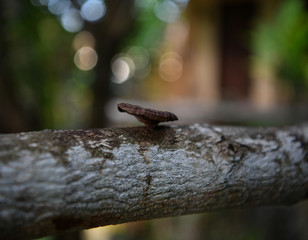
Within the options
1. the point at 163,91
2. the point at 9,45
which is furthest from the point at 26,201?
the point at 163,91

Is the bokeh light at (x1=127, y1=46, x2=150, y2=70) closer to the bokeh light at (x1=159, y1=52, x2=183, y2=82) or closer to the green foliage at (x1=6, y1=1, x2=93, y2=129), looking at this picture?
the bokeh light at (x1=159, y1=52, x2=183, y2=82)

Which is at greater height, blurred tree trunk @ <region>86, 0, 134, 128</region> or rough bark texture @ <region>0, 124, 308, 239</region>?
blurred tree trunk @ <region>86, 0, 134, 128</region>

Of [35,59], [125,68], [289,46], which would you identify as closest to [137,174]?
[35,59]

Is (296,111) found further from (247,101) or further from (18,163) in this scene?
(18,163)

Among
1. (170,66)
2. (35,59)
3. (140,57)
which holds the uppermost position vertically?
(140,57)

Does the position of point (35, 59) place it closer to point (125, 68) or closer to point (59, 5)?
point (59, 5)

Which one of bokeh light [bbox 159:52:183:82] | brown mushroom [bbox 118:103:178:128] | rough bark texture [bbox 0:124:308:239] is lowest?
rough bark texture [bbox 0:124:308:239]

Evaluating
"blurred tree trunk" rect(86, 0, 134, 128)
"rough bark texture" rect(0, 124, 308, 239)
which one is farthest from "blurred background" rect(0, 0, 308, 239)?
"rough bark texture" rect(0, 124, 308, 239)
